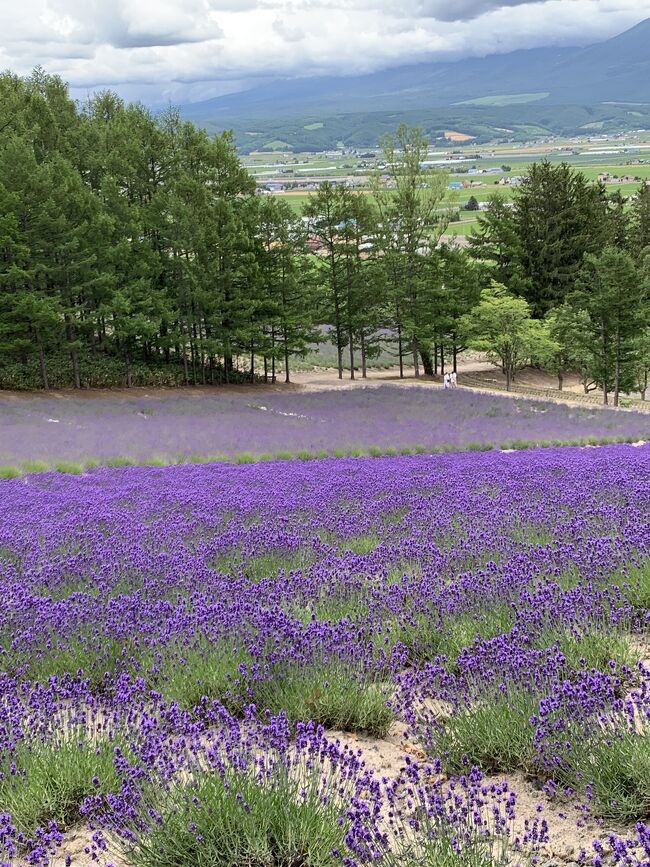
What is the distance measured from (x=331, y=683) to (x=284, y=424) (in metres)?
17.7

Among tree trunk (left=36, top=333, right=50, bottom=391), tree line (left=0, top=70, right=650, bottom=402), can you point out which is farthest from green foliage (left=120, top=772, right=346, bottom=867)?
tree trunk (left=36, top=333, right=50, bottom=391)

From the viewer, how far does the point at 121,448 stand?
17.2 m

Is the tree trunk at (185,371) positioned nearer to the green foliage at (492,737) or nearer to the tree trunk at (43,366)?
the tree trunk at (43,366)

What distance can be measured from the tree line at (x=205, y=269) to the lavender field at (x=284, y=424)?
490 cm

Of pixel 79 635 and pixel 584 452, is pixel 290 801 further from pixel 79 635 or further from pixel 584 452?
pixel 584 452

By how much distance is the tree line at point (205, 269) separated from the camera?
3108cm

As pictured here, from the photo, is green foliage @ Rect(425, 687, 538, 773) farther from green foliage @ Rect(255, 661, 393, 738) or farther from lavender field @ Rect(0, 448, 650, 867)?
green foliage @ Rect(255, 661, 393, 738)

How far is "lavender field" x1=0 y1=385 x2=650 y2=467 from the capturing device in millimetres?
17266

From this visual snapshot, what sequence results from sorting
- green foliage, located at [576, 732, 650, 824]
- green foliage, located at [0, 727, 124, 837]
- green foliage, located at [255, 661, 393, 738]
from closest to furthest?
green foliage, located at [576, 732, 650, 824] < green foliage, located at [0, 727, 124, 837] < green foliage, located at [255, 661, 393, 738]

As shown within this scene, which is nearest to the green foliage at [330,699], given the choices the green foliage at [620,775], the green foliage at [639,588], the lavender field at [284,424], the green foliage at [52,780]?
the green foliage at [52,780]

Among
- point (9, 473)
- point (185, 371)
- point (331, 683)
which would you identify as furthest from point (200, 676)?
point (185, 371)

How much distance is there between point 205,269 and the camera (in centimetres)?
3406

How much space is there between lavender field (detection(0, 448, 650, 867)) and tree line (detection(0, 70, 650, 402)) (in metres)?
25.1

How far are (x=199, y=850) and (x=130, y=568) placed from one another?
12.2 ft
